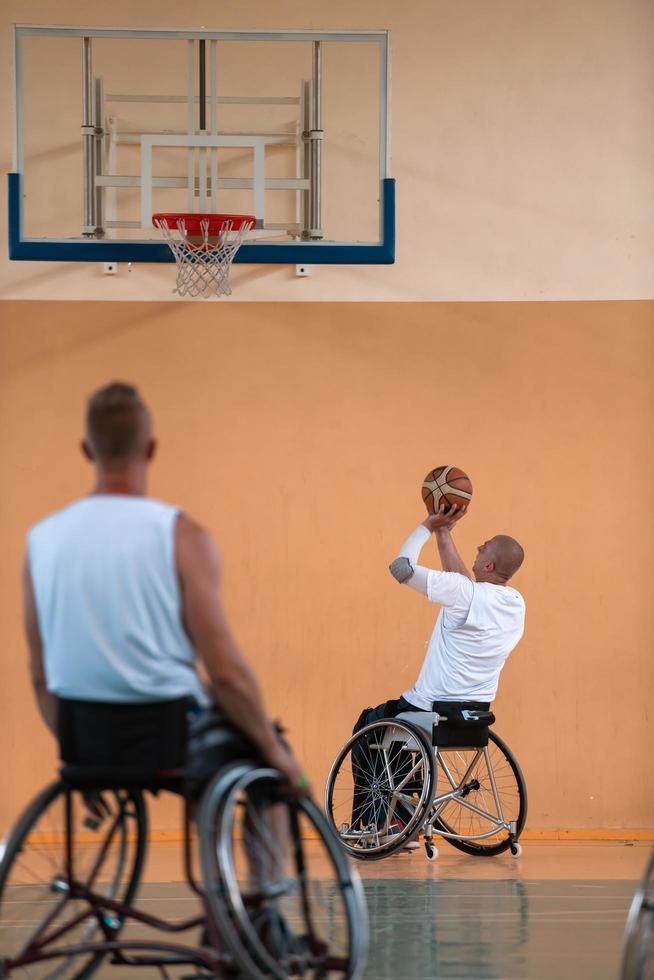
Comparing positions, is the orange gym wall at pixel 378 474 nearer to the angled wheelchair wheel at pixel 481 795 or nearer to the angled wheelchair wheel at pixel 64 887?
the angled wheelchair wheel at pixel 481 795

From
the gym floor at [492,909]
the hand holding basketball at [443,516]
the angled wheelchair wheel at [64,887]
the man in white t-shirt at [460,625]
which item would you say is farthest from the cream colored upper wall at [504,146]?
the angled wheelchair wheel at [64,887]

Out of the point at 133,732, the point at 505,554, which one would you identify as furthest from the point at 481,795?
the point at 133,732

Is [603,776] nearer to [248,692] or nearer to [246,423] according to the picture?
[246,423]

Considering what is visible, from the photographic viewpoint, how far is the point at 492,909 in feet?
14.0

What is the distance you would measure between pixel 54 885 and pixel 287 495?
3.48 meters

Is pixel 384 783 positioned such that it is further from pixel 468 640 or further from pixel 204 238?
pixel 204 238

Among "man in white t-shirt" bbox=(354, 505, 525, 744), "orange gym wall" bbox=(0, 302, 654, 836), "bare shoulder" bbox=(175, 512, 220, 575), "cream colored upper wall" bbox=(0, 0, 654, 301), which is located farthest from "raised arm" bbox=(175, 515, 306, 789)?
"cream colored upper wall" bbox=(0, 0, 654, 301)

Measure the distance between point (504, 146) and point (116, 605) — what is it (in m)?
4.32

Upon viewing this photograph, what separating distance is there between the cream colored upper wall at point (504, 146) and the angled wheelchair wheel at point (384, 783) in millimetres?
2177

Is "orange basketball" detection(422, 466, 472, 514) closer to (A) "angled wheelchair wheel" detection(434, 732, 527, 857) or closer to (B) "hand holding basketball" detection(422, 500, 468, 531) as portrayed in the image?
(B) "hand holding basketball" detection(422, 500, 468, 531)

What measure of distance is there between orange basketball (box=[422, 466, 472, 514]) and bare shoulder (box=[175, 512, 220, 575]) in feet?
8.89

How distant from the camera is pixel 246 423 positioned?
20.4 ft

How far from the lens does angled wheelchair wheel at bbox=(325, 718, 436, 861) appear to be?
503 cm

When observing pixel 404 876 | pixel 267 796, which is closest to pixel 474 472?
pixel 404 876
